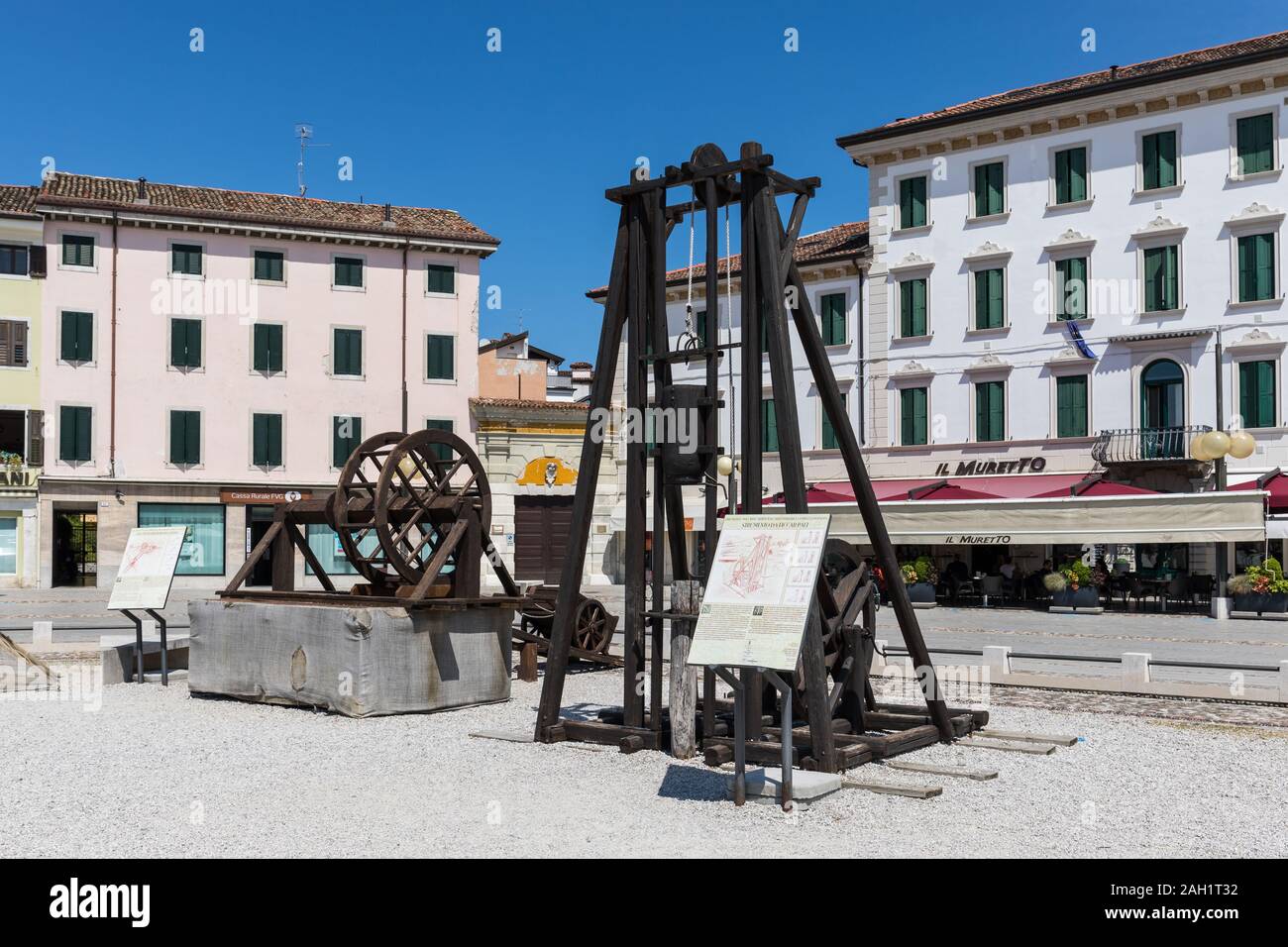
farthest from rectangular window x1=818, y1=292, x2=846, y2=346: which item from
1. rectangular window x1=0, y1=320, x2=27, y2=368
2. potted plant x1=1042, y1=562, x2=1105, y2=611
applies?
rectangular window x1=0, y1=320, x2=27, y2=368

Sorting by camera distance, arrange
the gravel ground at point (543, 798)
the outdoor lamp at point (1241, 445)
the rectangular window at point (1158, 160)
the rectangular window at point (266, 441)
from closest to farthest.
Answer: the gravel ground at point (543, 798)
the outdoor lamp at point (1241, 445)
the rectangular window at point (1158, 160)
the rectangular window at point (266, 441)

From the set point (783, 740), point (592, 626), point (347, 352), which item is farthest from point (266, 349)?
point (783, 740)

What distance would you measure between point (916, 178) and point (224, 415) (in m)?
20.6

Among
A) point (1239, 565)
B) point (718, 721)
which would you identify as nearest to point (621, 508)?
point (1239, 565)

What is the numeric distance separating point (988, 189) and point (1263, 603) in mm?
13532

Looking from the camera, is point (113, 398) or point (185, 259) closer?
point (113, 398)

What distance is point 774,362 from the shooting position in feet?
32.3

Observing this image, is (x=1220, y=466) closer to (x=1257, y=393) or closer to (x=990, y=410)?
(x=1257, y=393)

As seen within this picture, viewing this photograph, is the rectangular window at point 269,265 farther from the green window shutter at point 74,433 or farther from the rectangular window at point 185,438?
the green window shutter at point 74,433

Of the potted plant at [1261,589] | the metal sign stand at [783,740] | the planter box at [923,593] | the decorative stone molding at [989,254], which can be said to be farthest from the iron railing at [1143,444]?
the metal sign stand at [783,740]

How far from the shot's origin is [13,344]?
120ft

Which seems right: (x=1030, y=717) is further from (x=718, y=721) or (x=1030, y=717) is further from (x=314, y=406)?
(x=314, y=406)

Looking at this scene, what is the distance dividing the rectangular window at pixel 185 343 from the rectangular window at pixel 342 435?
422 cm

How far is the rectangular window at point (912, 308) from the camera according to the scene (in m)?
35.8
